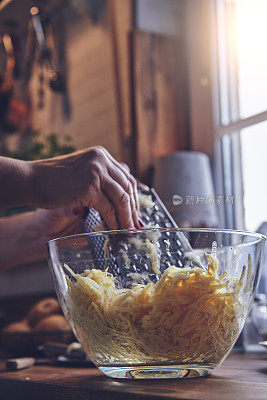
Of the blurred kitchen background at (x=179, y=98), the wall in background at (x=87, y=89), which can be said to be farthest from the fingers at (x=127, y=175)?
the wall in background at (x=87, y=89)

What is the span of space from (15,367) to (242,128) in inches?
38.0

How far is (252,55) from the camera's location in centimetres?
151

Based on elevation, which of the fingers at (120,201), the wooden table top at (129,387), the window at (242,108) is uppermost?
the window at (242,108)

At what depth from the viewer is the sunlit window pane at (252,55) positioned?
4.83ft

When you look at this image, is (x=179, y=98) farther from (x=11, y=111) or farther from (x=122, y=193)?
(x=11, y=111)

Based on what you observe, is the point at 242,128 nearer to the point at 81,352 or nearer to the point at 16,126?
the point at 81,352

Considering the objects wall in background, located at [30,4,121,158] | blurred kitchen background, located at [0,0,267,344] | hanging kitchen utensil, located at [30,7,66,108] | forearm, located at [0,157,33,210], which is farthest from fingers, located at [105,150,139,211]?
hanging kitchen utensil, located at [30,7,66,108]

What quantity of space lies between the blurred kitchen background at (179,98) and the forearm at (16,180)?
412 millimetres

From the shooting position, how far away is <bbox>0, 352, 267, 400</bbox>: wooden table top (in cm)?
50

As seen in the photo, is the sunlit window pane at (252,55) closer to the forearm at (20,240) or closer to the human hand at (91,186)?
the forearm at (20,240)

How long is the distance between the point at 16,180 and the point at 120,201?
0.51ft

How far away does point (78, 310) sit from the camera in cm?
64

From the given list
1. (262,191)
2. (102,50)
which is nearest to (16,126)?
(102,50)

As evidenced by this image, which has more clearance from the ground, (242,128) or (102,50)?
(102,50)
